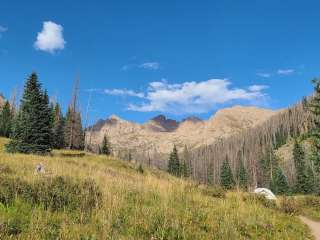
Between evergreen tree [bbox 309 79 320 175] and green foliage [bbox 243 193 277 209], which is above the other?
evergreen tree [bbox 309 79 320 175]

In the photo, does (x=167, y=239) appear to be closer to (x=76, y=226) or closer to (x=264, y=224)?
(x=76, y=226)

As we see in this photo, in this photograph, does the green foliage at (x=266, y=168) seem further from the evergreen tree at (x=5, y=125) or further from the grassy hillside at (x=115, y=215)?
the grassy hillside at (x=115, y=215)

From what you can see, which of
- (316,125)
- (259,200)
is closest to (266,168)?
(316,125)

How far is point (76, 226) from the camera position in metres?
5.71

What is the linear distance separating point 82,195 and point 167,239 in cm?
272

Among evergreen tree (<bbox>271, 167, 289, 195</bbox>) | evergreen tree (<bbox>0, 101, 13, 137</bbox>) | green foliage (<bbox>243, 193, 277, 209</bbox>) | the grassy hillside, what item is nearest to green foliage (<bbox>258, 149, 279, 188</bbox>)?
evergreen tree (<bbox>271, 167, 289, 195</bbox>)

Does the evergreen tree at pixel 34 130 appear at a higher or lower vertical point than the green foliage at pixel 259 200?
higher

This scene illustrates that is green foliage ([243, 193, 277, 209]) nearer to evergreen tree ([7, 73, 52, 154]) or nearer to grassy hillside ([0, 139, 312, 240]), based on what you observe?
grassy hillside ([0, 139, 312, 240])

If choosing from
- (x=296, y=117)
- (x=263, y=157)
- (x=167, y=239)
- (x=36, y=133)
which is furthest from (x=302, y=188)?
(x=296, y=117)

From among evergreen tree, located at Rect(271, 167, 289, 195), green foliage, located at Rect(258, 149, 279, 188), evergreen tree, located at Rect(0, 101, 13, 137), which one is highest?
evergreen tree, located at Rect(0, 101, 13, 137)

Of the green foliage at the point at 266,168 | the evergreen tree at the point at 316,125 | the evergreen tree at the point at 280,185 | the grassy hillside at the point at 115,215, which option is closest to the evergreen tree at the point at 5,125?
the evergreen tree at the point at 280,185

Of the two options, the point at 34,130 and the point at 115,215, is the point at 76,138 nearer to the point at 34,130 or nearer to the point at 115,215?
the point at 34,130

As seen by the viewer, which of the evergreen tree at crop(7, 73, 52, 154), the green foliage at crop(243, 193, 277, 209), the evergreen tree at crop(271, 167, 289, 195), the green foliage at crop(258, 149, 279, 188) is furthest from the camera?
the green foliage at crop(258, 149, 279, 188)

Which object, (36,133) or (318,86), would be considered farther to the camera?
(36,133)
